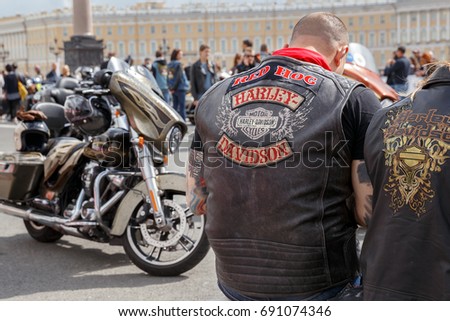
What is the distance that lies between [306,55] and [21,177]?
357 centimetres

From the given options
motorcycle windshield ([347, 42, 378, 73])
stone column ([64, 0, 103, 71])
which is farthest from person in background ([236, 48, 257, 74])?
stone column ([64, 0, 103, 71])

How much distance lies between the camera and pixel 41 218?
5090mm

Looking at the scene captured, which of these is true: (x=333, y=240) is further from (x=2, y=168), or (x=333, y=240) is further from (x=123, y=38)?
(x=123, y=38)

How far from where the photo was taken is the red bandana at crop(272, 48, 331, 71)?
2184 millimetres

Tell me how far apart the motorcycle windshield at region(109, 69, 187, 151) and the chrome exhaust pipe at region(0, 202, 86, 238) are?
0.84 m

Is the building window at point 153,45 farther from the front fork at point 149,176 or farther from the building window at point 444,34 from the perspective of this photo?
the front fork at point 149,176

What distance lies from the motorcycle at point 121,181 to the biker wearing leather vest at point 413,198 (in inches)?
105

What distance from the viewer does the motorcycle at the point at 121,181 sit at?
446cm

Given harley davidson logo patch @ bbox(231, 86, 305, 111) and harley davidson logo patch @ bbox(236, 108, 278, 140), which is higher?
harley davidson logo patch @ bbox(231, 86, 305, 111)

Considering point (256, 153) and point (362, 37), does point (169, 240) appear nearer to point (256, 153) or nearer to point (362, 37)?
point (256, 153)

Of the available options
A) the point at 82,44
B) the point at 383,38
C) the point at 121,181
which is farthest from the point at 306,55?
the point at 383,38

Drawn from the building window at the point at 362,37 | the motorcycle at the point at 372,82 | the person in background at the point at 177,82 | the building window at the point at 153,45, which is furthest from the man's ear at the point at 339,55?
the building window at the point at 153,45

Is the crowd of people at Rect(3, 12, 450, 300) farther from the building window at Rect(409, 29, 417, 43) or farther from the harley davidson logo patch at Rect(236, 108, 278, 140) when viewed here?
the building window at Rect(409, 29, 417, 43)

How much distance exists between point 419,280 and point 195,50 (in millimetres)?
111708
